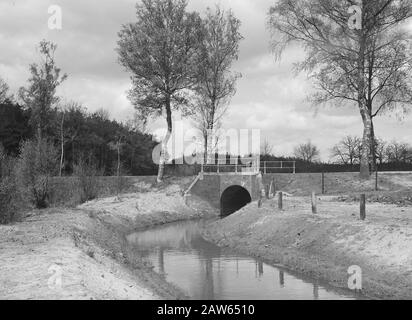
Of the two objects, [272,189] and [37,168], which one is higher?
[37,168]

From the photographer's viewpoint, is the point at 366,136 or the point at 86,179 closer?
the point at 366,136

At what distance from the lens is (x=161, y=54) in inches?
1791

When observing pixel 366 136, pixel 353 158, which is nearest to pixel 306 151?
pixel 353 158

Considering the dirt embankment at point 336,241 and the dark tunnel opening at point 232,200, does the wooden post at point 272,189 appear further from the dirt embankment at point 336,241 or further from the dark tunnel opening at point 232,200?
the dirt embankment at point 336,241

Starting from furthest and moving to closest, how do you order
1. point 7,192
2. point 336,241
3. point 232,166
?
point 232,166 < point 7,192 < point 336,241

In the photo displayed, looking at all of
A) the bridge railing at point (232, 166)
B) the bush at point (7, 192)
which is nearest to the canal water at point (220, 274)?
the bush at point (7, 192)

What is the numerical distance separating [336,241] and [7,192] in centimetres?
1380

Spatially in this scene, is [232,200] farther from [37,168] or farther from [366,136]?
[37,168]

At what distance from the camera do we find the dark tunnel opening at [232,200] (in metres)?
47.2

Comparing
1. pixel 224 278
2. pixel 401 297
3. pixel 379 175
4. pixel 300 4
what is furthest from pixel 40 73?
pixel 401 297

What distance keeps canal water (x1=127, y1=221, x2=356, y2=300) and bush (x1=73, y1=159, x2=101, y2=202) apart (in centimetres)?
1113

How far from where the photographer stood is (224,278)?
59.5 feet

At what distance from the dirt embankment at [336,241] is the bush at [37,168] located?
10.3 metres
